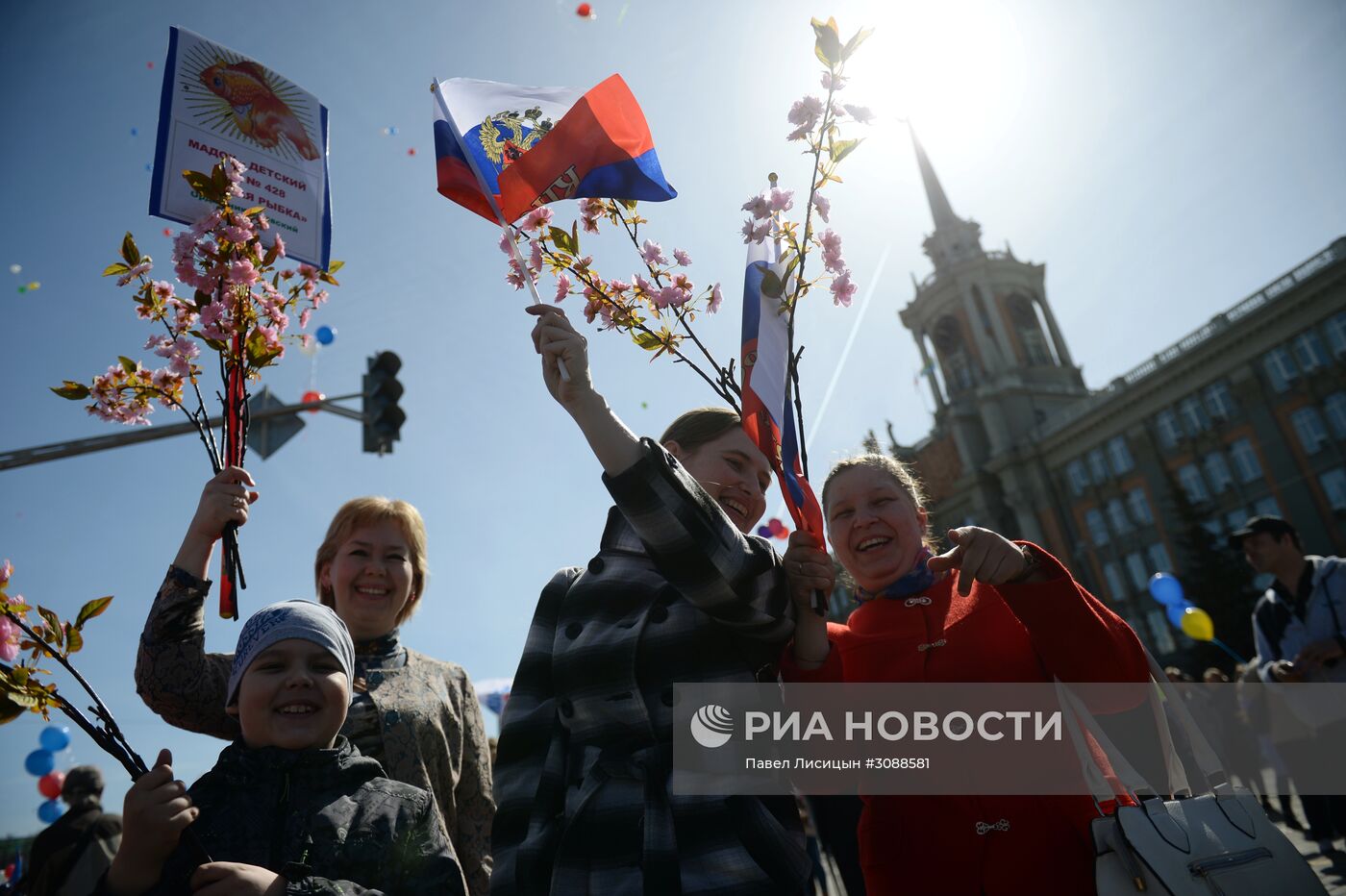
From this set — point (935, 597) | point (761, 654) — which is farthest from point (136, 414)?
Result: point (935, 597)

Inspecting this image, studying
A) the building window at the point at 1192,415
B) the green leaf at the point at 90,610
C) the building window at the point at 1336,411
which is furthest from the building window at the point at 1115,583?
the green leaf at the point at 90,610

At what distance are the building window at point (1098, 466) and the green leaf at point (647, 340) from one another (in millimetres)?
44355

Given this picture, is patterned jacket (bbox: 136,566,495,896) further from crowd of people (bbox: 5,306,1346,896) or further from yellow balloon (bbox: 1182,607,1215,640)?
yellow balloon (bbox: 1182,607,1215,640)

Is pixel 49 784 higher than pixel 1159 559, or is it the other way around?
pixel 1159 559

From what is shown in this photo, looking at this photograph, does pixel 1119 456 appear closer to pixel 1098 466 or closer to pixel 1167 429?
pixel 1098 466

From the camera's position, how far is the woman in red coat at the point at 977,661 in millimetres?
2041

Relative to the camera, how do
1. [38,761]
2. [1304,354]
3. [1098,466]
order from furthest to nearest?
[1098,466]
[1304,354]
[38,761]

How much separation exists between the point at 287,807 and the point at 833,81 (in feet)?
9.05

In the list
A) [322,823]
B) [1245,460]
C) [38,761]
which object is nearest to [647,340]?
[322,823]

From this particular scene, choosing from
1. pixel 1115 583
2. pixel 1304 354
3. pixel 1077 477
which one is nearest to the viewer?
pixel 1304 354

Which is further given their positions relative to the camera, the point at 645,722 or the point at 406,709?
the point at 406,709

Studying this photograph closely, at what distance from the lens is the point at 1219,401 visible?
35312mm

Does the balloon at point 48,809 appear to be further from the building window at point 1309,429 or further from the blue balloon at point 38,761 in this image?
the building window at point 1309,429

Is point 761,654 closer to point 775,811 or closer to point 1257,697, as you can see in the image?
point 775,811
